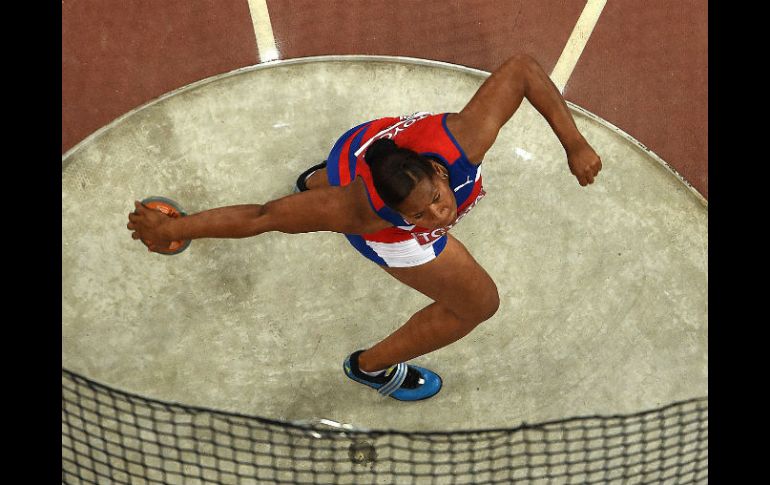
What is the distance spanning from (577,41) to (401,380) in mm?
2799

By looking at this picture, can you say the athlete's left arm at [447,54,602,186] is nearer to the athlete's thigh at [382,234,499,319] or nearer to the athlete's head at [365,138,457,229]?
the athlete's head at [365,138,457,229]

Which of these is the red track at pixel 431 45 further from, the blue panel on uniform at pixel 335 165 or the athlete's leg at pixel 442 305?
the athlete's leg at pixel 442 305

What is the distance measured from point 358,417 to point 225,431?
2.53 ft

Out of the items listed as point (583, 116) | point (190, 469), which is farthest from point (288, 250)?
point (583, 116)

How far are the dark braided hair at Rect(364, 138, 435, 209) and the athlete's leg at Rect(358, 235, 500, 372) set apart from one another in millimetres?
767

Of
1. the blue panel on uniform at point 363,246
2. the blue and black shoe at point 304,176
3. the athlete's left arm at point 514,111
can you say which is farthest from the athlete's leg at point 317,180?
the athlete's left arm at point 514,111

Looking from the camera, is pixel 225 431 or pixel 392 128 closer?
pixel 392 128

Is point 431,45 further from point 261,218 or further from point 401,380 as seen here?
point 261,218

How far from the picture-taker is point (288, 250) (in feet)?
14.7

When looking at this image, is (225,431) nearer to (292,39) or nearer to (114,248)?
(114,248)

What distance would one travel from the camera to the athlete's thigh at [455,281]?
347cm

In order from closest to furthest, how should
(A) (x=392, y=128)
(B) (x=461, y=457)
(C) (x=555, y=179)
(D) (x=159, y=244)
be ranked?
(D) (x=159, y=244) → (A) (x=392, y=128) → (B) (x=461, y=457) → (C) (x=555, y=179)

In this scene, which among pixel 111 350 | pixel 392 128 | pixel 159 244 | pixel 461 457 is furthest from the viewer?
pixel 111 350

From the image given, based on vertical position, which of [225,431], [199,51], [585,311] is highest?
[199,51]
